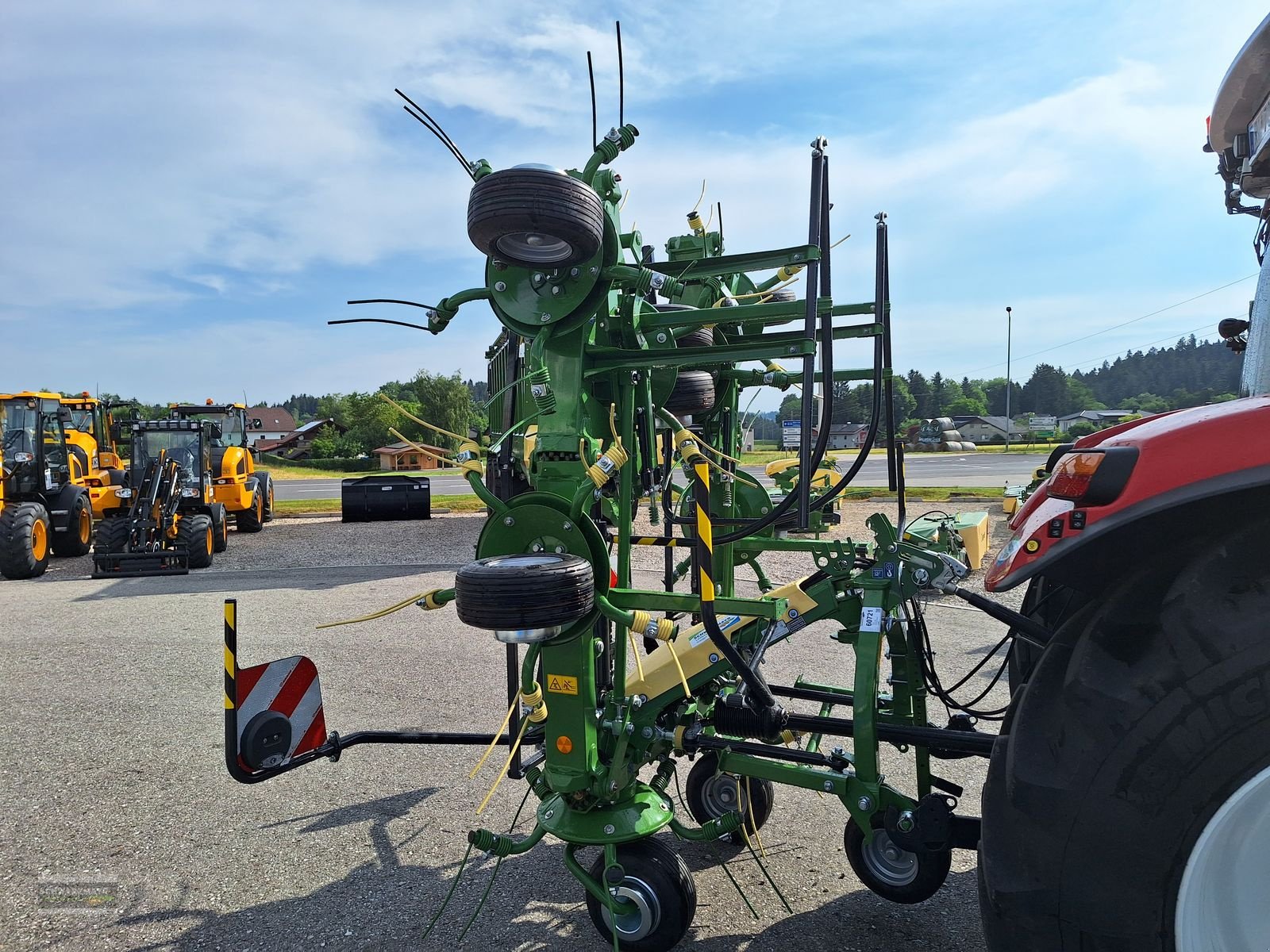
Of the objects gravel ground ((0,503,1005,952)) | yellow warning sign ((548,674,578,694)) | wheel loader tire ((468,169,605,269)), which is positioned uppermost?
wheel loader tire ((468,169,605,269))

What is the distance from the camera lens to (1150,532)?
1.75 metres

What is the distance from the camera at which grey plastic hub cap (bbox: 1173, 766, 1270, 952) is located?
1.57 metres

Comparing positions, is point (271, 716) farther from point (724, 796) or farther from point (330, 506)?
point (330, 506)

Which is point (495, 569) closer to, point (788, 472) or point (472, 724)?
point (472, 724)

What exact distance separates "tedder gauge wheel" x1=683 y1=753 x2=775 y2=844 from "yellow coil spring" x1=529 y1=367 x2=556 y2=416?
165 centimetres

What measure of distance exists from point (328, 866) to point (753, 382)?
10.9 feet

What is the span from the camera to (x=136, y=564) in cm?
1122

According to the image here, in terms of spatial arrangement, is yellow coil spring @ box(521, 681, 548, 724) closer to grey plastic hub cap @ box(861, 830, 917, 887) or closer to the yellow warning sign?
the yellow warning sign

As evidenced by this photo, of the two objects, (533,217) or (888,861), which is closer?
(533,217)

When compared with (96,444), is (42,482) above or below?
below

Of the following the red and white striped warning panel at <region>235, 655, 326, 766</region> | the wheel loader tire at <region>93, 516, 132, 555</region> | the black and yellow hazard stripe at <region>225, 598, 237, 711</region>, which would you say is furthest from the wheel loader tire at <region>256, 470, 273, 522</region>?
the black and yellow hazard stripe at <region>225, 598, 237, 711</region>

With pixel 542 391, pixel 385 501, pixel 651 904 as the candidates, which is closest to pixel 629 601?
pixel 542 391

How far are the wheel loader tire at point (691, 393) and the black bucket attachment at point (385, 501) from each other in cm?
1393

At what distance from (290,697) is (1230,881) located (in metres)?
2.99
